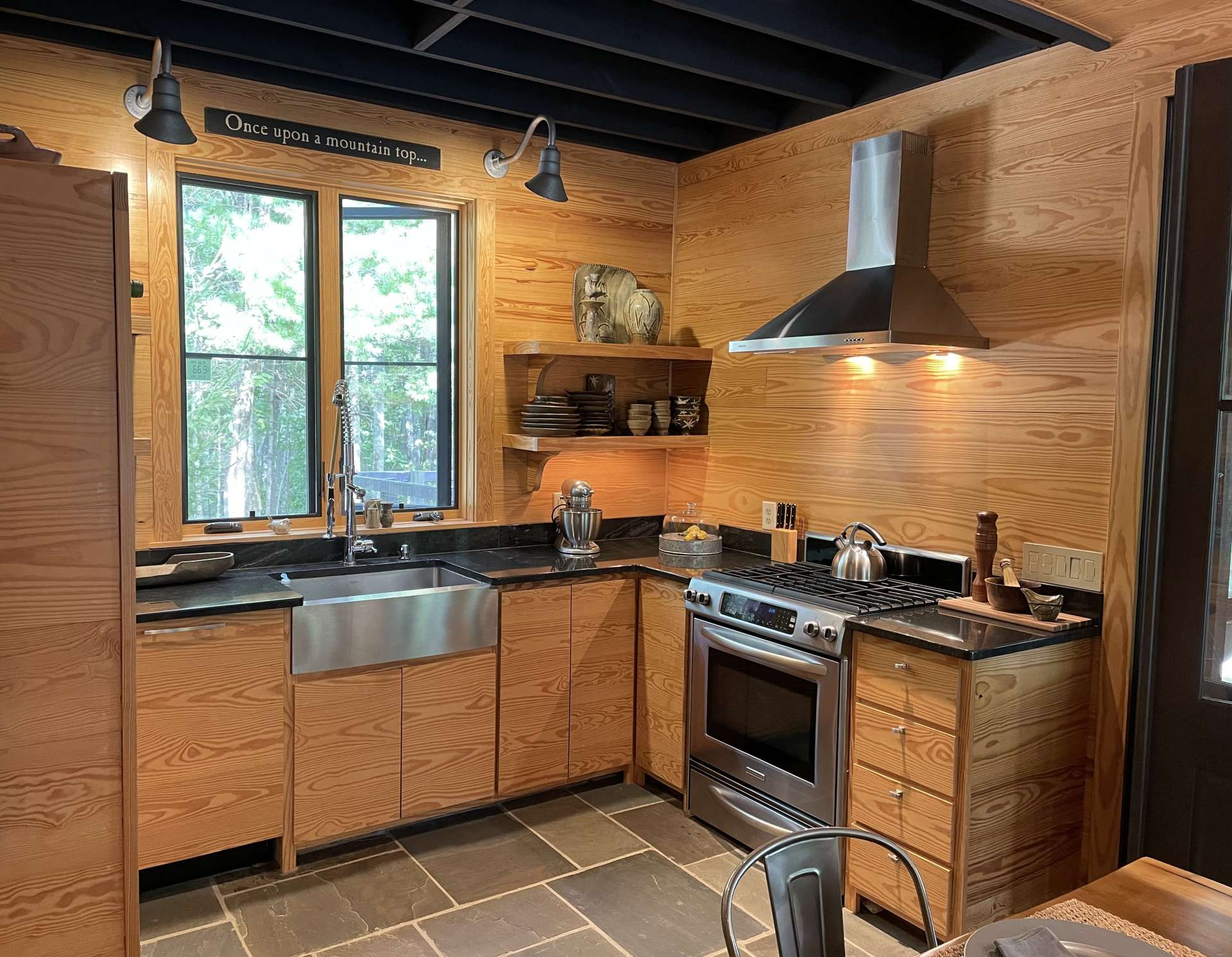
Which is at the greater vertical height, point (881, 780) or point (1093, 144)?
point (1093, 144)

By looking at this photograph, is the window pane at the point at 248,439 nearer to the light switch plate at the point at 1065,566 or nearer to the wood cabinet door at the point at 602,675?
the wood cabinet door at the point at 602,675

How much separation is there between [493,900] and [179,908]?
2.96 ft

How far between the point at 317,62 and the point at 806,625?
2.36 meters

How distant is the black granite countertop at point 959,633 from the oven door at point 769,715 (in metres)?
0.19

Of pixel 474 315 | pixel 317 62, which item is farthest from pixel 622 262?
pixel 317 62

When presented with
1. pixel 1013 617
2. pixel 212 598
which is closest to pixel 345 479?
pixel 212 598

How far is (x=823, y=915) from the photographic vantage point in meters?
1.54

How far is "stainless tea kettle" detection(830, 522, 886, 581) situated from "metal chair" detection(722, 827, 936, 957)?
1.69 m

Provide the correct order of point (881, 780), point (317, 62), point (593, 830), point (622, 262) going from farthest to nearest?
point (622, 262)
point (593, 830)
point (317, 62)
point (881, 780)

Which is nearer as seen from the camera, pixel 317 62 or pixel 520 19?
pixel 520 19

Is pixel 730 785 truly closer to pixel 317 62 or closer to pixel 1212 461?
pixel 1212 461

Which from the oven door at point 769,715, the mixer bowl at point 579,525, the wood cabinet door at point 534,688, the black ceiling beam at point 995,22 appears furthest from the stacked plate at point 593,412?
the black ceiling beam at point 995,22

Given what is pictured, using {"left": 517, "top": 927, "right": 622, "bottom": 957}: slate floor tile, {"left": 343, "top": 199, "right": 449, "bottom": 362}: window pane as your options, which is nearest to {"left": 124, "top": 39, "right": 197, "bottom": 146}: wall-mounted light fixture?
{"left": 343, "top": 199, "right": 449, "bottom": 362}: window pane

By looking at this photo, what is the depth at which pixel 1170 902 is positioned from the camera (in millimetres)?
1496
